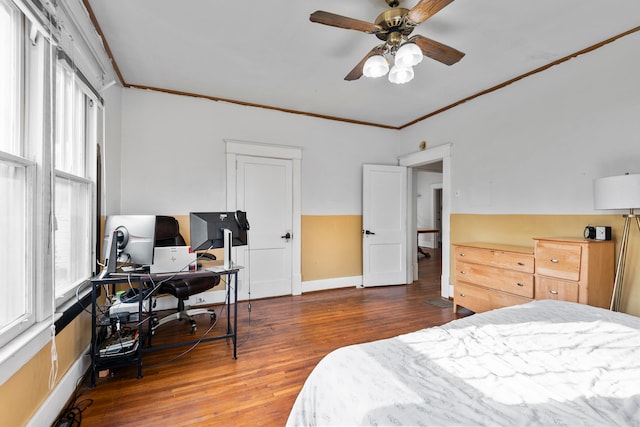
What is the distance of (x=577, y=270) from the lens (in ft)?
7.94

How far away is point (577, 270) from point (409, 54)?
224cm

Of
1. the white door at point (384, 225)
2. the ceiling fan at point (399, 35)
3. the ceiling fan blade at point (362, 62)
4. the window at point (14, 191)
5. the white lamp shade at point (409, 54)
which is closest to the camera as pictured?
the window at point (14, 191)


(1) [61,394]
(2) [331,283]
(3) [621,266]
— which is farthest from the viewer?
(2) [331,283]

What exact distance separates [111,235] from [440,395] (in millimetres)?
2360

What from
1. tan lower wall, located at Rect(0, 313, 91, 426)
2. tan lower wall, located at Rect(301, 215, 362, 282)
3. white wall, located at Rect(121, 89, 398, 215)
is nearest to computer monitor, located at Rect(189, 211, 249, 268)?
tan lower wall, located at Rect(0, 313, 91, 426)

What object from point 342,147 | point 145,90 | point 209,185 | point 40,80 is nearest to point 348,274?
point 342,147

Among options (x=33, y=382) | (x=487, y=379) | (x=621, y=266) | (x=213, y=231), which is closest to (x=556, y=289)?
(x=621, y=266)

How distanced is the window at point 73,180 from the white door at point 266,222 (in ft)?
5.73

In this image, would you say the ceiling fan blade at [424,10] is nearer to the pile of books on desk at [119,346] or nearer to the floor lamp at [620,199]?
the floor lamp at [620,199]

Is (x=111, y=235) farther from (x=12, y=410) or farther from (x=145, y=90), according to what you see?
(x=145, y=90)

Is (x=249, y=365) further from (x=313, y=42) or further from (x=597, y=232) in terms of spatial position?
(x=597, y=232)

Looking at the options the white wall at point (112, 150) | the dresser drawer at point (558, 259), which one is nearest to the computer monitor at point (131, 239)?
the white wall at point (112, 150)

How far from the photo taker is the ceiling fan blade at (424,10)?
1744mm

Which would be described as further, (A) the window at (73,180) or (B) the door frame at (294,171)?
(B) the door frame at (294,171)
